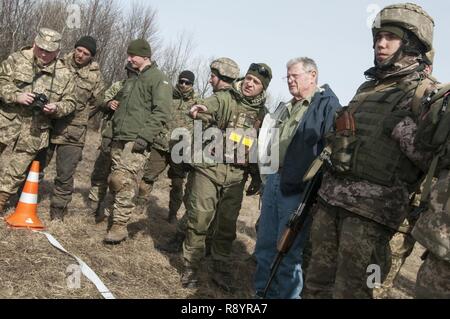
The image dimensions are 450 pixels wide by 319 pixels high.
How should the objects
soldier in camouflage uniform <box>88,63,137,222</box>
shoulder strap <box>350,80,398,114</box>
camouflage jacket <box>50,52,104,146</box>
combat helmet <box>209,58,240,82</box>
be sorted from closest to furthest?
shoulder strap <box>350,80,398,114</box>, combat helmet <box>209,58,240,82</box>, camouflage jacket <box>50,52,104,146</box>, soldier in camouflage uniform <box>88,63,137,222</box>

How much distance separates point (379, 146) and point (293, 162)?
1.12 meters

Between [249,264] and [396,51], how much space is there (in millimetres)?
3820

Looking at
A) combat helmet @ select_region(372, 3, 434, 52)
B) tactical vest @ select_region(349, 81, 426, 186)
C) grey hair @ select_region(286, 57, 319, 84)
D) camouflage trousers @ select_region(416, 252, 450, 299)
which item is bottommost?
camouflage trousers @ select_region(416, 252, 450, 299)

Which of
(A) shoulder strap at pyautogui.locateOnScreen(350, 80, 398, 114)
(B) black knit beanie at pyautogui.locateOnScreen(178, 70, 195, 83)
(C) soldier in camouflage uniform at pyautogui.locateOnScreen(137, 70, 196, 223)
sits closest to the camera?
(A) shoulder strap at pyautogui.locateOnScreen(350, 80, 398, 114)

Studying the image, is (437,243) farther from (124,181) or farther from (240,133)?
(124,181)

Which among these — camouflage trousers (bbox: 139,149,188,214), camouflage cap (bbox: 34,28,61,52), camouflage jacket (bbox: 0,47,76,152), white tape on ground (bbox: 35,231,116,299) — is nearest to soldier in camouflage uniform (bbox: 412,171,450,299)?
white tape on ground (bbox: 35,231,116,299)

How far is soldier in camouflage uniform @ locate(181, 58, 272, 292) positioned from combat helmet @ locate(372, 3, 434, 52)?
1.77 metres

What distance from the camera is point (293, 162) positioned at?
14.0ft

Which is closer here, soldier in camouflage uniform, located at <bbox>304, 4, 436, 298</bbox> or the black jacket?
soldier in camouflage uniform, located at <bbox>304, 4, 436, 298</bbox>

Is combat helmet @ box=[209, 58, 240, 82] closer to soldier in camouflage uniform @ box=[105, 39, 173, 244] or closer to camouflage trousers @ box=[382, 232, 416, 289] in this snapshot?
soldier in camouflage uniform @ box=[105, 39, 173, 244]

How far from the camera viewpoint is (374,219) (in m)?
3.18

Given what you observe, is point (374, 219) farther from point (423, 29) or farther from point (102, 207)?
point (102, 207)

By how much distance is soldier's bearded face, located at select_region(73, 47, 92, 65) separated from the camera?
6234mm

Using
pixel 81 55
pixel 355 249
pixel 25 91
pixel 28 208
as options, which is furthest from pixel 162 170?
pixel 355 249
